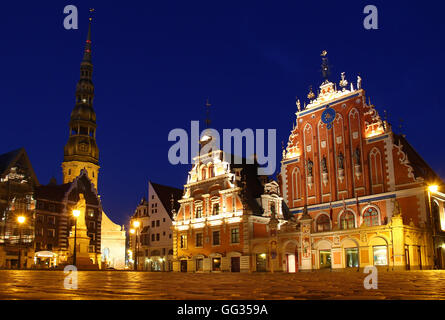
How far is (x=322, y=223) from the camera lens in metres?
35.5

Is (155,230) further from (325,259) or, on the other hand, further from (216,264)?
(325,259)

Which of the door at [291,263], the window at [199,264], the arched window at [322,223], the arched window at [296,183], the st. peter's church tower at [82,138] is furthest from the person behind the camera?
the st. peter's church tower at [82,138]

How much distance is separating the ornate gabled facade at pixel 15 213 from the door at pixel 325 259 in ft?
107

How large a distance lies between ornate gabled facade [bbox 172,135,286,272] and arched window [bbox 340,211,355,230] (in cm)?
608

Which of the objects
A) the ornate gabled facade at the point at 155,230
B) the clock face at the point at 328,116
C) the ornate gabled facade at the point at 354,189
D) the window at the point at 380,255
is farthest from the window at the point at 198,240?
the window at the point at 380,255

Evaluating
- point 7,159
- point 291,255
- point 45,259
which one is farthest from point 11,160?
point 291,255

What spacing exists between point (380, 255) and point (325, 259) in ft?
14.8

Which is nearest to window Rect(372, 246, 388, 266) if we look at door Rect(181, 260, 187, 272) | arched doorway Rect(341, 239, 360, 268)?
arched doorway Rect(341, 239, 360, 268)

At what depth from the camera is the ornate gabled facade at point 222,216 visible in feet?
128

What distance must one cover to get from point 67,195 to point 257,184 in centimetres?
2588

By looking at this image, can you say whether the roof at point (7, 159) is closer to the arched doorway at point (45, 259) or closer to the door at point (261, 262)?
the arched doorway at point (45, 259)

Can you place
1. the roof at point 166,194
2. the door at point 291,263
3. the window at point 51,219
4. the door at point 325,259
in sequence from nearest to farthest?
the door at point 325,259
the door at point 291,263
the window at point 51,219
the roof at point 166,194
